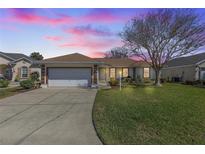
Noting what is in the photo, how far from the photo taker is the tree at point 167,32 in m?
22.1

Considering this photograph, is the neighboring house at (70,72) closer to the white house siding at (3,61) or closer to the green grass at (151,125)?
the white house siding at (3,61)

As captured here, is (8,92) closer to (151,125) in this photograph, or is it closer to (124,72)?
(151,125)

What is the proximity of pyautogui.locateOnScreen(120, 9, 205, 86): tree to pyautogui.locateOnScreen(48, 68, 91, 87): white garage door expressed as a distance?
5.92 metres

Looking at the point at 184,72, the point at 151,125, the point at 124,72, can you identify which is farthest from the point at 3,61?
the point at 151,125

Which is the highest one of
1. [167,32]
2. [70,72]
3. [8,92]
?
[167,32]

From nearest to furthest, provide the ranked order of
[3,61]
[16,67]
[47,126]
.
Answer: [47,126] → [16,67] → [3,61]

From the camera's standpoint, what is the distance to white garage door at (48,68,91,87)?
22.5 m

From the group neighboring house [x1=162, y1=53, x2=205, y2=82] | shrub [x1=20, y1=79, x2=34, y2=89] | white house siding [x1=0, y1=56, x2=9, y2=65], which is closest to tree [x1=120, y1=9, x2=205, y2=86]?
neighboring house [x1=162, y1=53, x2=205, y2=82]

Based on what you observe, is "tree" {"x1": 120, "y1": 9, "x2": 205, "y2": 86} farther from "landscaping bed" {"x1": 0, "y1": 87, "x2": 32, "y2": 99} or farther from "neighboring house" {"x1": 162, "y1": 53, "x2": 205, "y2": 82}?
"landscaping bed" {"x1": 0, "y1": 87, "x2": 32, "y2": 99}

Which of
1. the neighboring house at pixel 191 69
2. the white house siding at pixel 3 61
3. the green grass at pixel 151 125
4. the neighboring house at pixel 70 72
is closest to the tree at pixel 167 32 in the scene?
the neighboring house at pixel 70 72

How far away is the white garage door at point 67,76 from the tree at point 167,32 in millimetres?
5921

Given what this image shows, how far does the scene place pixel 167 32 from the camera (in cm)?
2270

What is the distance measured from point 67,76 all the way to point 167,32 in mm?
10652
